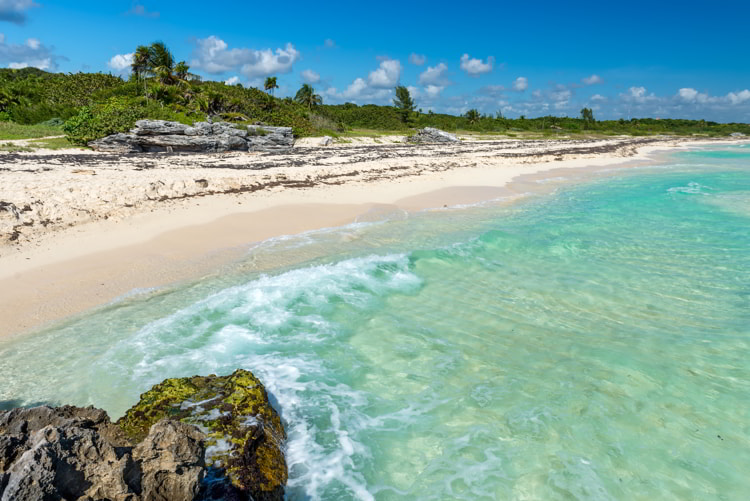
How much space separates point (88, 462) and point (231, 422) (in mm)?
1232

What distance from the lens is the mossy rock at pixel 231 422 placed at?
3295 millimetres

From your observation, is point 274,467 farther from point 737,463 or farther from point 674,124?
point 674,124

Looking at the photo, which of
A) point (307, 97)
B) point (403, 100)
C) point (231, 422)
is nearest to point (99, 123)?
point (231, 422)

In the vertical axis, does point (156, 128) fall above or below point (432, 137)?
above

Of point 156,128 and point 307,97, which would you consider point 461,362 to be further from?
point 307,97

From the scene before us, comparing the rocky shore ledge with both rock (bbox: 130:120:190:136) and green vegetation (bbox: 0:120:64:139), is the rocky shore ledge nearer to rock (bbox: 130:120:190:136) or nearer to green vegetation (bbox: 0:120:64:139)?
rock (bbox: 130:120:190:136)

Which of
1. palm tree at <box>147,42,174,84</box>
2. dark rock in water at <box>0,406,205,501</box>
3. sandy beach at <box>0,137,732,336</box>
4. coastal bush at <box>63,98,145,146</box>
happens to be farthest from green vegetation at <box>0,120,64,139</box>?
dark rock in water at <box>0,406,205,501</box>

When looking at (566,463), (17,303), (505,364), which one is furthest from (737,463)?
(17,303)

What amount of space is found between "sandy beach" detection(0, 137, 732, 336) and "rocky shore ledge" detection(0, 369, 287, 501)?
152 inches

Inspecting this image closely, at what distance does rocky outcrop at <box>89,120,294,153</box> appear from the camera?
24156mm

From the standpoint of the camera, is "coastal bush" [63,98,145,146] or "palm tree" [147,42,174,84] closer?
"coastal bush" [63,98,145,146]

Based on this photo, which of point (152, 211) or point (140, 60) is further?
point (140, 60)

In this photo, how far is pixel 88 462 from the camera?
2.63 metres

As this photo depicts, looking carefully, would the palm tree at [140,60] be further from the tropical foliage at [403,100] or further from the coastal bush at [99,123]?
the tropical foliage at [403,100]
